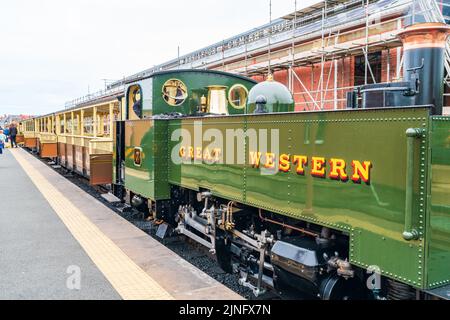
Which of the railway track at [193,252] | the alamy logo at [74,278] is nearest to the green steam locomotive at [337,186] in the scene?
the railway track at [193,252]

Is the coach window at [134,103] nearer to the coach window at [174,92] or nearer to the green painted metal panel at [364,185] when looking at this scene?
the coach window at [174,92]

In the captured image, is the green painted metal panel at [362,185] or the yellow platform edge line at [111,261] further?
the yellow platform edge line at [111,261]

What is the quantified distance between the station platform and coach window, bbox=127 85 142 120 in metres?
2.04

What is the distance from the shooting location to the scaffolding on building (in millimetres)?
11827

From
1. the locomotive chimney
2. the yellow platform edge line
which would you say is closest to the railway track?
the yellow platform edge line

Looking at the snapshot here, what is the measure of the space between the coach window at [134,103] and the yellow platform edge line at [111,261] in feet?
7.14

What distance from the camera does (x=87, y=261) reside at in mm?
5496

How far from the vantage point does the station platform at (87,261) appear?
14.7 ft

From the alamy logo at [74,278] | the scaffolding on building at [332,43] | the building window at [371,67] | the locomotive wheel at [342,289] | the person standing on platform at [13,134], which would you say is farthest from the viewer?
the person standing on platform at [13,134]

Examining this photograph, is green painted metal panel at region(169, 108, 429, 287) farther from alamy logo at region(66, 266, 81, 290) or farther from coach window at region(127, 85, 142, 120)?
coach window at region(127, 85, 142, 120)

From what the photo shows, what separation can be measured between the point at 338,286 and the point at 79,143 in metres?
11.8

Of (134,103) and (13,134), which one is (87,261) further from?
(13,134)
